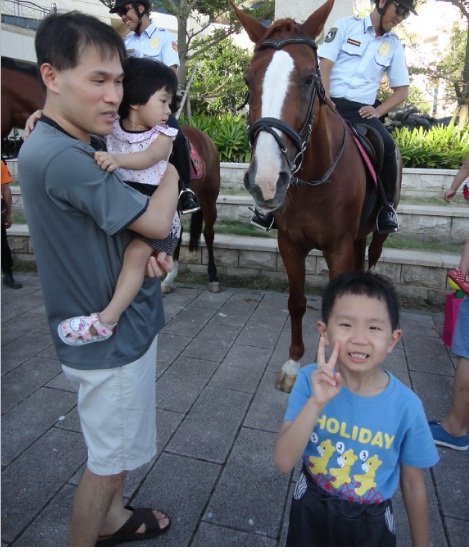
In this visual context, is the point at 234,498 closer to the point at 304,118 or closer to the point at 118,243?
the point at 118,243

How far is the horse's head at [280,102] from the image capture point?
233 cm

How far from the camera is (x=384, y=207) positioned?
3871mm

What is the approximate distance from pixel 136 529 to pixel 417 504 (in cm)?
125

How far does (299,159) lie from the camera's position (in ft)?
8.73

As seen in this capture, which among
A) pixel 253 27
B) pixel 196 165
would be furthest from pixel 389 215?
pixel 196 165

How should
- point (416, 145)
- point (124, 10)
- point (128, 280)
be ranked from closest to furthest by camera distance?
point (128, 280) → point (124, 10) → point (416, 145)

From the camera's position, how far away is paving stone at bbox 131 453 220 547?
6.91ft

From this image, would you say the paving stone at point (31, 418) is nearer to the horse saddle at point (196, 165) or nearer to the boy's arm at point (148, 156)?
the boy's arm at point (148, 156)

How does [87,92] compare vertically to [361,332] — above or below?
above

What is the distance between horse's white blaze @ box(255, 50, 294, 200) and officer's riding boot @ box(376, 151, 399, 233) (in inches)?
67.9

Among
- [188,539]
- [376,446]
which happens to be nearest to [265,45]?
[376,446]

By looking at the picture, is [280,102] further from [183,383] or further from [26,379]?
[26,379]

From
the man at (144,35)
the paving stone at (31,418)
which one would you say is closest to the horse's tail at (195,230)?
the man at (144,35)

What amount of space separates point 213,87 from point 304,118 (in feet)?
43.1
